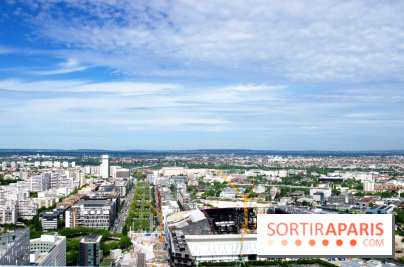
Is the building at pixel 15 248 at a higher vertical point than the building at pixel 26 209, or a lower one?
higher

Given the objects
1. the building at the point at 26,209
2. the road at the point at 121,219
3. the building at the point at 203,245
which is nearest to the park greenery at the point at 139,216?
the road at the point at 121,219

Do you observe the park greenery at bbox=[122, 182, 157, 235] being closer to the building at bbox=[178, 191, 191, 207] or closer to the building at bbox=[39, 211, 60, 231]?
the building at bbox=[178, 191, 191, 207]

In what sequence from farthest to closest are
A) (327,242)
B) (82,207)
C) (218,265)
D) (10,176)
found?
1. (10,176)
2. (82,207)
3. (218,265)
4. (327,242)

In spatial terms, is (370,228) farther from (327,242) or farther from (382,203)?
(382,203)

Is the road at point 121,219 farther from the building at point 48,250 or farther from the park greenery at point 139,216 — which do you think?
the building at point 48,250

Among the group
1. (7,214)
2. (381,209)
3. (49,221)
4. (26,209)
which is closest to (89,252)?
(49,221)

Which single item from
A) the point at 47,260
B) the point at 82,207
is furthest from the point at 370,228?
the point at 82,207

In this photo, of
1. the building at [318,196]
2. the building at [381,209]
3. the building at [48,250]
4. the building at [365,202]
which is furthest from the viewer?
the building at [318,196]
